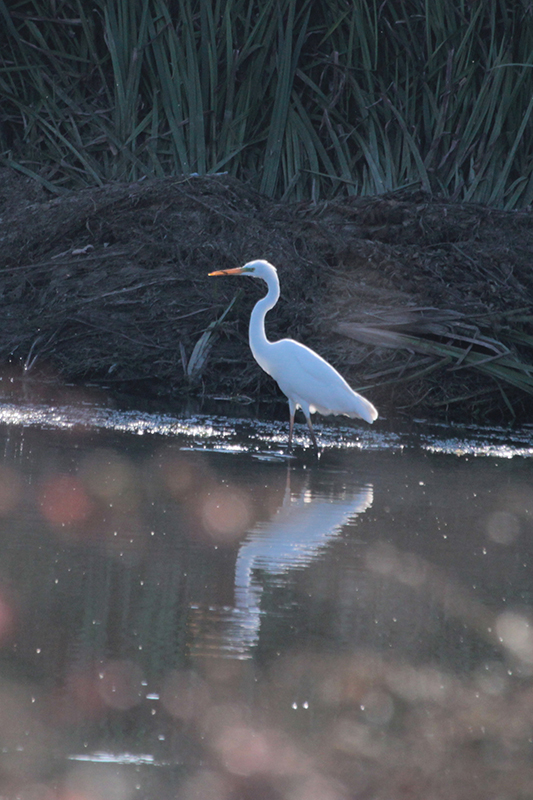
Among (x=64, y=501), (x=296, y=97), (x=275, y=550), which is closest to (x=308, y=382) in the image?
(x=64, y=501)

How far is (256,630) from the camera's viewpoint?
306 cm

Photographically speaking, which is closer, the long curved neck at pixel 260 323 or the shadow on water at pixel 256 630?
the shadow on water at pixel 256 630

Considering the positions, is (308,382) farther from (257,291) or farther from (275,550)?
(275,550)

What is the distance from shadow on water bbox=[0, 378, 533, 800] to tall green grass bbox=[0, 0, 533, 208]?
6440 mm

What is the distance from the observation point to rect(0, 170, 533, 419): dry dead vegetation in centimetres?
884

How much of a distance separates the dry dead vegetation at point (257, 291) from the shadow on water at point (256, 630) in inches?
121

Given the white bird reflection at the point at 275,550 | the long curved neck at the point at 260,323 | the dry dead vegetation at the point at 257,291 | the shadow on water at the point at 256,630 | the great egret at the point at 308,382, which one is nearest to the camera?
the shadow on water at the point at 256,630

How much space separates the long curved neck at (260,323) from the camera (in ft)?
25.0

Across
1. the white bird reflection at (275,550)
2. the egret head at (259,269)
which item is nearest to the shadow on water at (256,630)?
the white bird reflection at (275,550)

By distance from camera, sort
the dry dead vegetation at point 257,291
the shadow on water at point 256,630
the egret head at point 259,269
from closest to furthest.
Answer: the shadow on water at point 256,630 < the egret head at point 259,269 < the dry dead vegetation at point 257,291

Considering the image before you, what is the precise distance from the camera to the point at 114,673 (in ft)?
8.55

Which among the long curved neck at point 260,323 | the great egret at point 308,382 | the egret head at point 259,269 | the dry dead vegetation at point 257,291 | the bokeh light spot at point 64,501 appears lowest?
the dry dead vegetation at point 257,291

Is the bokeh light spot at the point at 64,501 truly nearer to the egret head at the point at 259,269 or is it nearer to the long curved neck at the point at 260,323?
the long curved neck at the point at 260,323

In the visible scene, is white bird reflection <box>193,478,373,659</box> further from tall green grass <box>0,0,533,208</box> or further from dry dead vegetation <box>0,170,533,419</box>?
tall green grass <box>0,0,533,208</box>
